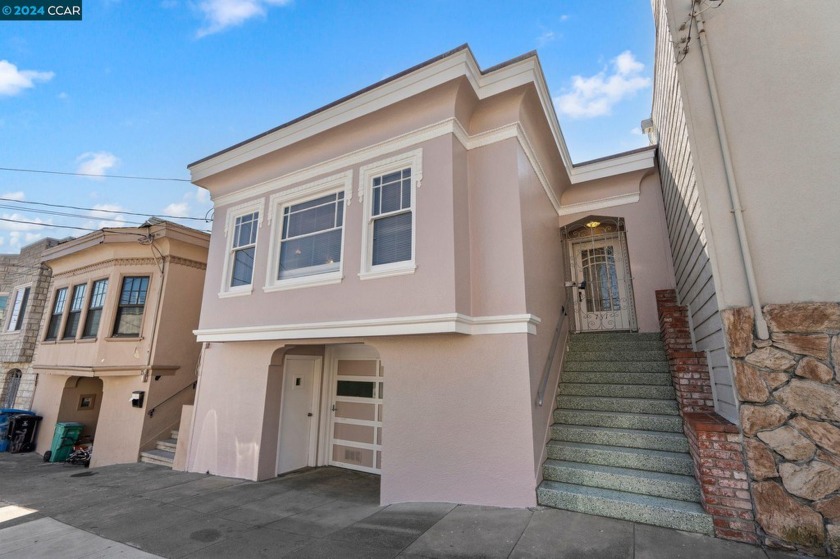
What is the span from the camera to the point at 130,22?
24.8 feet

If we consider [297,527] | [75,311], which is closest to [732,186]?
[297,527]

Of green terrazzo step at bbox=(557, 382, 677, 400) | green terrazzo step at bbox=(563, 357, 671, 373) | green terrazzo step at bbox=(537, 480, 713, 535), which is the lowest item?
green terrazzo step at bbox=(537, 480, 713, 535)

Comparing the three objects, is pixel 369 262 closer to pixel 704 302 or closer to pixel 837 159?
pixel 704 302

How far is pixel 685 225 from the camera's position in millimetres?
5090

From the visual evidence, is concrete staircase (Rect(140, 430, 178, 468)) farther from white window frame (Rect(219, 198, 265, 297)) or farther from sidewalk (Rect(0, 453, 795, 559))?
white window frame (Rect(219, 198, 265, 297))

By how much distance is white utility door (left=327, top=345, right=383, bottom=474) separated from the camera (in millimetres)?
7133

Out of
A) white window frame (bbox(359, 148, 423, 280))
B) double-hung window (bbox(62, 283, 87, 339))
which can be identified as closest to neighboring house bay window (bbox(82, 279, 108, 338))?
double-hung window (bbox(62, 283, 87, 339))

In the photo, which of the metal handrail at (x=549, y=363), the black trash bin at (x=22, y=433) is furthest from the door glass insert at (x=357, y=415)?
the black trash bin at (x=22, y=433)

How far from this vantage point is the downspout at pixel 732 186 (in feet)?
11.0

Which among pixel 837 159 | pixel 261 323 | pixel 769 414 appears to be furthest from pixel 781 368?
pixel 261 323

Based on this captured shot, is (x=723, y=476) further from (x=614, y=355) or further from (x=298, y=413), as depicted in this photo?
(x=298, y=413)

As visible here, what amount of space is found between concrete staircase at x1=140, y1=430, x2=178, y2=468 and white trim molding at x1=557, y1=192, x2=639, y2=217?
1035cm

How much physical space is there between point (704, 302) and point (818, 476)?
194cm

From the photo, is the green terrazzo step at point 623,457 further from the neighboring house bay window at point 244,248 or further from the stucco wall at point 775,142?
the neighboring house bay window at point 244,248
